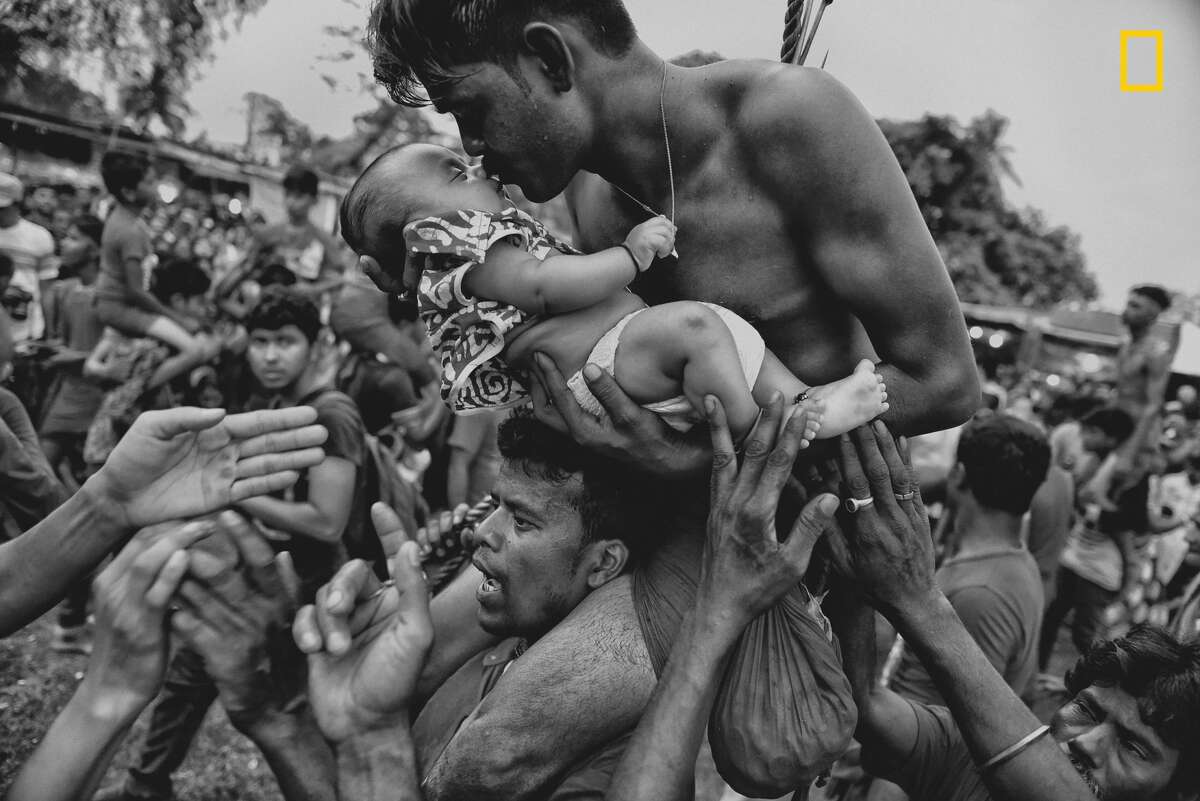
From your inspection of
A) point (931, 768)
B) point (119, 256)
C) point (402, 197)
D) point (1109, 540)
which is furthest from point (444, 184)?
point (1109, 540)

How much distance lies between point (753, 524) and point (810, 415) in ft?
0.76

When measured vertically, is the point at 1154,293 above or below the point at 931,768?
below

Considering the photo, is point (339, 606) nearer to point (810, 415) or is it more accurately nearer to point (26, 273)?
point (810, 415)

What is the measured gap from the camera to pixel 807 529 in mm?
1608

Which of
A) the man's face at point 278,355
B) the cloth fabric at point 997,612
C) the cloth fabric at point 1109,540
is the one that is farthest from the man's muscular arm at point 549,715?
the cloth fabric at point 1109,540

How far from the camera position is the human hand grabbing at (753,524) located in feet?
5.04

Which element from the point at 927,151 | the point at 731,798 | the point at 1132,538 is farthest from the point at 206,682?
the point at 927,151

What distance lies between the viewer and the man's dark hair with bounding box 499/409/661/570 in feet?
6.33

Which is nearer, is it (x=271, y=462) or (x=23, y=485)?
(x=271, y=462)

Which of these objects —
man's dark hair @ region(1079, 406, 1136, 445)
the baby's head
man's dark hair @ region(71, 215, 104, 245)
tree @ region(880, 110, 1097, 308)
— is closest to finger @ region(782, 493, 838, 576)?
the baby's head

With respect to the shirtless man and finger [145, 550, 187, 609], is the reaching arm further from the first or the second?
the shirtless man

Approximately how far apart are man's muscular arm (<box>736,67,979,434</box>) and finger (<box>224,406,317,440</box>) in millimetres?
1223

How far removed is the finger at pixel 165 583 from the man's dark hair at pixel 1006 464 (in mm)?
2919

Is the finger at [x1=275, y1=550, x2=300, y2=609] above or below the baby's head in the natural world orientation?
below
